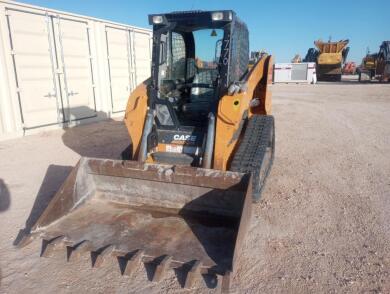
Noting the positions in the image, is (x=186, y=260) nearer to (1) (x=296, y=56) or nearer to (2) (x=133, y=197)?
(2) (x=133, y=197)

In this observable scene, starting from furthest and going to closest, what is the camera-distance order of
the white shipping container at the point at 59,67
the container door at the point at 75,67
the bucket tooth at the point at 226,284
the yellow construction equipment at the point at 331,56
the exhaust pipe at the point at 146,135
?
1. the yellow construction equipment at the point at 331,56
2. the container door at the point at 75,67
3. the white shipping container at the point at 59,67
4. the exhaust pipe at the point at 146,135
5. the bucket tooth at the point at 226,284

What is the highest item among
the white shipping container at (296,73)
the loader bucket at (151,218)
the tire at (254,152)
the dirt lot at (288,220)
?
the white shipping container at (296,73)

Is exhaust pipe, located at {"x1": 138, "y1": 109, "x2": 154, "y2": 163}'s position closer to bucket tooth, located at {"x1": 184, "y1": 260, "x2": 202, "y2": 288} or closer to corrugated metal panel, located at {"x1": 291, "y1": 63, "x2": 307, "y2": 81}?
bucket tooth, located at {"x1": 184, "y1": 260, "x2": 202, "y2": 288}

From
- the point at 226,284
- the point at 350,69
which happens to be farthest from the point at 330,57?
the point at 226,284

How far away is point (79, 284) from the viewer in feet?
8.74

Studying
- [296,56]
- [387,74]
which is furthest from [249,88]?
[296,56]

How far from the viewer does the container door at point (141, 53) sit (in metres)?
11.6

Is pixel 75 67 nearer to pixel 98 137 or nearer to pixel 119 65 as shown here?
pixel 119 65

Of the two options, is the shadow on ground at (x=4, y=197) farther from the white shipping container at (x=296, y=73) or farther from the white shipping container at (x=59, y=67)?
the white shipping container at (x=296, y=73)

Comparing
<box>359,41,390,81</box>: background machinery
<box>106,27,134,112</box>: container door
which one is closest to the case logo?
<box>106,27,134,112</box>: container door

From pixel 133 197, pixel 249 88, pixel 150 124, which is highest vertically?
pixel 249 88

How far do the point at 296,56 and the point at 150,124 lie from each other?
3434 centimetres

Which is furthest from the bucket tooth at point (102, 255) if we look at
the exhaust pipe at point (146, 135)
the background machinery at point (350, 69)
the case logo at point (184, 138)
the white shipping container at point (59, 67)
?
the background machinery at point (350, 69)

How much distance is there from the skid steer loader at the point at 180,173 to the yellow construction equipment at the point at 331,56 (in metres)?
24.6
